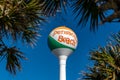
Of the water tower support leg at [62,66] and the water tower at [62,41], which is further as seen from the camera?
the water tower support leg at [62,66]

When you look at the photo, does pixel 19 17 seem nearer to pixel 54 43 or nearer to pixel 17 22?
pixel 17 22

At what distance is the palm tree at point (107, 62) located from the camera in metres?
13.8

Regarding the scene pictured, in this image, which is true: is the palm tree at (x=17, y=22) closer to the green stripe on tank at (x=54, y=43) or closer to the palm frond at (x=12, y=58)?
the palm frond at (x=12, y=58)

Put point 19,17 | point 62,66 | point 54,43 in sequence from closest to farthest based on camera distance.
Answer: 1. point 19,17
2. point 54,43
3. point 62,66

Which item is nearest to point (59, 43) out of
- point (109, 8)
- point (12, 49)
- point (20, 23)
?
point (12, 49)

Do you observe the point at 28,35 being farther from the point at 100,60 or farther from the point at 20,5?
the point at 100,60

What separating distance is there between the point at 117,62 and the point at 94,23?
197 centimetres

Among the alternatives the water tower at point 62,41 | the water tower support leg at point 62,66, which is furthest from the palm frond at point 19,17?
the water tower support leg at point 62,66

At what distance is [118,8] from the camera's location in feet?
36.6

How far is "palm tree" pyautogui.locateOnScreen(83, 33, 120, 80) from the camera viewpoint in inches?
544

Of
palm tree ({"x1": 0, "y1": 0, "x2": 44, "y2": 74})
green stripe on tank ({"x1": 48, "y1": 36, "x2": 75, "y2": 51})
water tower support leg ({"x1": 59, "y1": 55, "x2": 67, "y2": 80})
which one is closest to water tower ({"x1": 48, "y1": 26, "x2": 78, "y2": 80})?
green stripe on tank ({"x1": 48, "y1": 36, "x2": 75, "y2": 51})

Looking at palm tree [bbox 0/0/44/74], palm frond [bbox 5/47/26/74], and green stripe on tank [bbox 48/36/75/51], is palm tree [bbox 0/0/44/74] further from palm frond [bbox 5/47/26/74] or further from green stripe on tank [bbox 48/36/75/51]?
green stripe on tank [bbox 48/36/75/51]

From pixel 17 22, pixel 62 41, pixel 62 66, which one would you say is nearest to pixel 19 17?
pixel 17 22

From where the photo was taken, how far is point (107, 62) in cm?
1376
